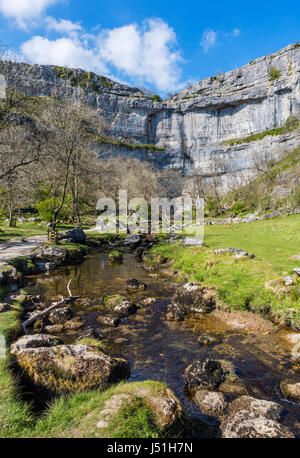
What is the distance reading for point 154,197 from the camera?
73.3 metres

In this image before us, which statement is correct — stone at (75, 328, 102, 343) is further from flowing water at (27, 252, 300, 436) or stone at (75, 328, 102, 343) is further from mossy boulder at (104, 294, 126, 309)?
mossy boulder at (104, 294, 126, 309)

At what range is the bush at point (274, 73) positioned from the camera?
301 ft

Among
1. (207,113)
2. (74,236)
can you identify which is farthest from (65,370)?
(207,113)

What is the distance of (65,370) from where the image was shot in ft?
19.4

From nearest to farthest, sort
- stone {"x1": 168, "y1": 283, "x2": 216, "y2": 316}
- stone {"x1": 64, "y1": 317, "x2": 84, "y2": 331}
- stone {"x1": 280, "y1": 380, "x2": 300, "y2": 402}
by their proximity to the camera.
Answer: stone {"x1": 280, "y1": 380, "x2": 300, "y2": 402}, stone {"x1": 64, "y1": 317, "x2": 84, "y2": 331}, stone {"x1": 168, "y1": 283, "x2": 216, "y2": 316}

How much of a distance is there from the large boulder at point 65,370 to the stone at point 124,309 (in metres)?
4.67

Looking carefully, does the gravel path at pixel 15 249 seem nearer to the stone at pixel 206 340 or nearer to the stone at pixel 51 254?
the stone at pixel 51 254

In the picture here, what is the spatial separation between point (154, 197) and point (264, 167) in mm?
33681

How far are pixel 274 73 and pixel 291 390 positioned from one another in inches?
4565

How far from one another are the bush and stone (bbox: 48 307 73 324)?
375 ft

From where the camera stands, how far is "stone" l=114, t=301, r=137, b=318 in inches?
444

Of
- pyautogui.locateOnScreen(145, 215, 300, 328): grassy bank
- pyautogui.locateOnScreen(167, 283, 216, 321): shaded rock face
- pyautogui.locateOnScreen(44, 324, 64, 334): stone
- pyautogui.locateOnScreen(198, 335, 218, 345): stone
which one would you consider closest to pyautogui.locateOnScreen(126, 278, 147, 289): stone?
pyautogui.locateOnScreen(145, 215, 300, 328): grassy bank

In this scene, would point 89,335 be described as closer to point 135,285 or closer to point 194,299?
point 194,299

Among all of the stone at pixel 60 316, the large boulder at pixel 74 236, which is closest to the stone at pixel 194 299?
the stone at pixel 60 316
